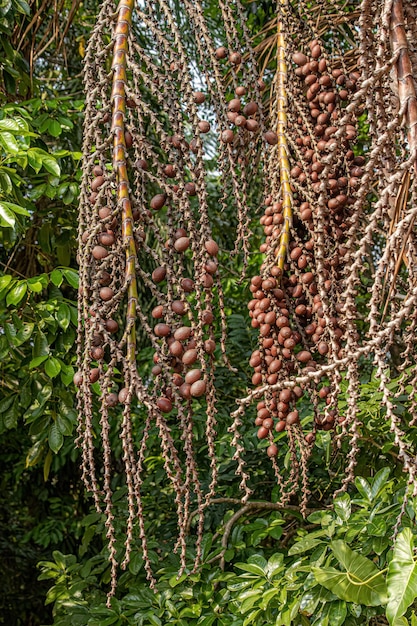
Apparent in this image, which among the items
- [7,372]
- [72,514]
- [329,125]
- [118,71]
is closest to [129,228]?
[118,71]

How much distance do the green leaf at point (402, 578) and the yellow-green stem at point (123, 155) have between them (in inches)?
20.5

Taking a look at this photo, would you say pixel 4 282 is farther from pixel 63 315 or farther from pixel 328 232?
pixel 328 232

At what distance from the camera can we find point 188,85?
964 millimetres

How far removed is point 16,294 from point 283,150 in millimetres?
1114

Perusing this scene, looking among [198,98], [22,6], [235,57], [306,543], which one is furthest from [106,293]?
[22,6]

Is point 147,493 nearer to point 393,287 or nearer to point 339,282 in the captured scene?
point 339,282

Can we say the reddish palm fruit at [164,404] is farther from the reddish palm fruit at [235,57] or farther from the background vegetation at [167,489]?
the reddish palm fruit at [235,57]

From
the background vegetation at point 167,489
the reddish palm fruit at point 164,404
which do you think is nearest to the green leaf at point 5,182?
the background vegetation at point 167,489

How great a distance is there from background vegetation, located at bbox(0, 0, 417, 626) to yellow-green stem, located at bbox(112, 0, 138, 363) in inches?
18.3

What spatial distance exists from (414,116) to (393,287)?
8.7 inches

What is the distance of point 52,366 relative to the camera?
6.82 ft

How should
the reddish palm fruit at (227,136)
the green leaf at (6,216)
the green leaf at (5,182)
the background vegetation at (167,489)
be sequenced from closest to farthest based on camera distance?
the reddish palm fruit at (227,136)
the background vegetation at (167,489)
the green leaf at (6,216)
the green leaf at (5,182)

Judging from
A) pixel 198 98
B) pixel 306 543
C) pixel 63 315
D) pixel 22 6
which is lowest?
pixel 306 543

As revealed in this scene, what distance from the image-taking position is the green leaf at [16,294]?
6.64ft
